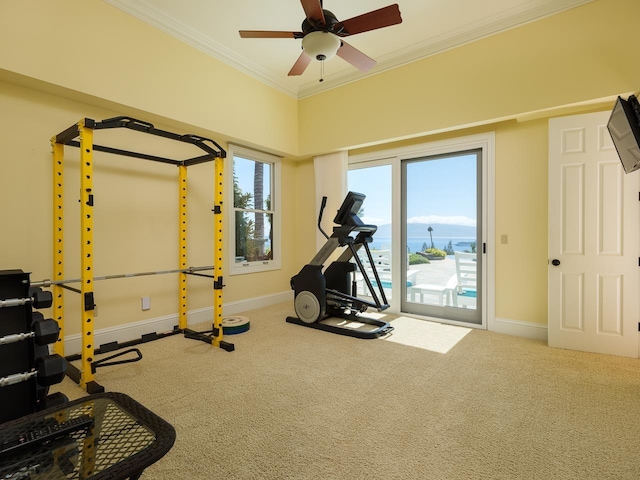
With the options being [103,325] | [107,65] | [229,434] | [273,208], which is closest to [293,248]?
[273,208]

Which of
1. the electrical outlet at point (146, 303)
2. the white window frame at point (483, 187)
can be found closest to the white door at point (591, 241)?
the white window frame at point (483, 187)

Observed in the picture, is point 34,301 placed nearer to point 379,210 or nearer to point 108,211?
point 108,211

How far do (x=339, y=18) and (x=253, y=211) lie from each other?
2.72 metres

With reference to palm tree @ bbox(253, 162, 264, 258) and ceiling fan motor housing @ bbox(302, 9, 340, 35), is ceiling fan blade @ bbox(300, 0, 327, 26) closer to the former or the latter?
ceiling fan motor housing @ bbox(302, 9, 340, 35)

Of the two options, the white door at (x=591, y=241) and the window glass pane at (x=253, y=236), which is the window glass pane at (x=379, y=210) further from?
the white door at (x=591, y=241)

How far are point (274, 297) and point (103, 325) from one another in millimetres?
2404

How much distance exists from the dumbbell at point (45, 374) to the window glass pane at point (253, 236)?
3137 mm

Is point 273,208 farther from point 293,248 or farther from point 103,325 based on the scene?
point 103,325

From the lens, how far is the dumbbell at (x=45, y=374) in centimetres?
134

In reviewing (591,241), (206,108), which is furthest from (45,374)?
(591,241)

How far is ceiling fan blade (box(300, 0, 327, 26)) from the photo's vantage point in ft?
7.13

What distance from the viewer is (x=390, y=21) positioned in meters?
2.31

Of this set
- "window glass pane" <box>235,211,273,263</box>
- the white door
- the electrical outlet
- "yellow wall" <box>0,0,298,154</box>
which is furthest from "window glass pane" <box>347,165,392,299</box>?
the electrical outlet

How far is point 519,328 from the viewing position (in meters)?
3.55
